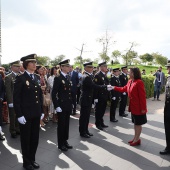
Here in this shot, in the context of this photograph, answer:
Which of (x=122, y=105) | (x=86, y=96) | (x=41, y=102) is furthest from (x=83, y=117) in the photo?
(x=122, y=105)

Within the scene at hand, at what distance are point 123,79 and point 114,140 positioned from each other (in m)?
3.29

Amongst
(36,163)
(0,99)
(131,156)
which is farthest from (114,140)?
(0,99)

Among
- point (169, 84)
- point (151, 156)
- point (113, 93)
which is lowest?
point (151, 156)

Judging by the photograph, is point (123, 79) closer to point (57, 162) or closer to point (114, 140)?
point (114, 140)

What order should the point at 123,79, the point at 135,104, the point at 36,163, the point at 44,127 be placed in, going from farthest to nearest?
the point at 123,79 → the point at 44,127 → the point at 135,104 → the point at 36,163

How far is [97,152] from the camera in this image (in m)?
4.62

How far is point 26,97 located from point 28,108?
0.20 meters

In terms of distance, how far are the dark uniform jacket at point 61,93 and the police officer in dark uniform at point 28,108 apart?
69 centimetres

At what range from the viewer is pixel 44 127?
253 inches

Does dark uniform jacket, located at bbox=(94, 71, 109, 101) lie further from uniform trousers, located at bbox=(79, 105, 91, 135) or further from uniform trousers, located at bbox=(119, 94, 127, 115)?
uniform trousers, located at bbox=(119, 94, 127, 115)

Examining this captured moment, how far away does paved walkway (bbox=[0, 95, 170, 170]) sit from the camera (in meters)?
3.95

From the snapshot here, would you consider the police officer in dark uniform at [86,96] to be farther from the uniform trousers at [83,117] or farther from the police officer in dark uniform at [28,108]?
the police officer in dark uniform at [28,108]

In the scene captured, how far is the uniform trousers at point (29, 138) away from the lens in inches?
142

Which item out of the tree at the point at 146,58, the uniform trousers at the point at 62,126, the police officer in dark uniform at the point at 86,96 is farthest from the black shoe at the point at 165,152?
the tree at the point at 146,58
